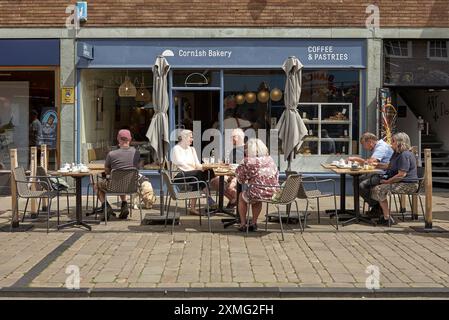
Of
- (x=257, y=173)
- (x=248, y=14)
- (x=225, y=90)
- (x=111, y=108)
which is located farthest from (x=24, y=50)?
(x=257, y=173)

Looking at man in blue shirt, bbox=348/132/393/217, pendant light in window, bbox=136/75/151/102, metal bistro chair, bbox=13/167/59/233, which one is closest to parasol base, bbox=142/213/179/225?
metal bistro chair, bbox=13/167/59/233

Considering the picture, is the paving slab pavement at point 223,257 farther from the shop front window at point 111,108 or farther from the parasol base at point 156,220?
the shop front window at point 111,108

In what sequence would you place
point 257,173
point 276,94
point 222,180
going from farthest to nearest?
point 276,94
point 222,180
point 257,173

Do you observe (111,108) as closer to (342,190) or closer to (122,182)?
(122,182)

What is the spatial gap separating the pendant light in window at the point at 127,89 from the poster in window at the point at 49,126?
1491mm

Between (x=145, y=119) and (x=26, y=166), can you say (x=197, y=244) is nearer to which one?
(x=145, y=119)

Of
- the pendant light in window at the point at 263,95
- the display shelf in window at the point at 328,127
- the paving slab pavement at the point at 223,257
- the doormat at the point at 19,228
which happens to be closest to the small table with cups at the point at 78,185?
the paving slab pavement at the point at 223,257

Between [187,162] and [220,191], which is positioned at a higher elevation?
[187,162]

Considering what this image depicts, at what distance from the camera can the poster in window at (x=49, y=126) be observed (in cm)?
1359

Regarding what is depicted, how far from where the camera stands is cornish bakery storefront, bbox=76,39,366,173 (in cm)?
1327

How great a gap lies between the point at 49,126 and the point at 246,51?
4.54 metres

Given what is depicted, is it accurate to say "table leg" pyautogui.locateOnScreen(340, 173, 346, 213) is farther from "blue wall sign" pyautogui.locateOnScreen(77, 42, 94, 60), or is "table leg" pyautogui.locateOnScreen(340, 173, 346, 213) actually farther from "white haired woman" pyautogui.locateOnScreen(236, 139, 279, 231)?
"blue wall sign" pyautogui.locateOnScreen(77, 42, 94, 60)

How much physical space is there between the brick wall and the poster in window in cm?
184

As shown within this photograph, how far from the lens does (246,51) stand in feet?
43.5
